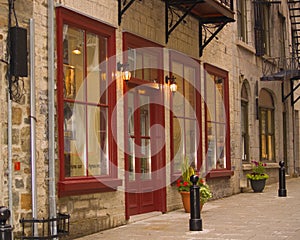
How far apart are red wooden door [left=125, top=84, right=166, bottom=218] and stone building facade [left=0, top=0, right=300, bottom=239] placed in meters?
0.03

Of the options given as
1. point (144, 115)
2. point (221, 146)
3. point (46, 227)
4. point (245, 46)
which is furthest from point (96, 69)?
point (245, 46)

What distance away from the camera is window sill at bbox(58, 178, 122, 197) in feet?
32.0

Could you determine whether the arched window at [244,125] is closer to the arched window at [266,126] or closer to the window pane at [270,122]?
the arched window at [266,126]

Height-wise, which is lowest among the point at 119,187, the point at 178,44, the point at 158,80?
the point at 119,187

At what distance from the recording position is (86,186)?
33.9 feet

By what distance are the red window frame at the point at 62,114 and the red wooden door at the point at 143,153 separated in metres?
0.58

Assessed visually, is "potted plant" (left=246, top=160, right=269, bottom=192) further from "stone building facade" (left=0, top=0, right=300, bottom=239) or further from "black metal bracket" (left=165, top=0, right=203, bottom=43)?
"black metal bracket" (left=165, top=0, right=203, bottom=43)

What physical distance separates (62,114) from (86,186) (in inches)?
47.6

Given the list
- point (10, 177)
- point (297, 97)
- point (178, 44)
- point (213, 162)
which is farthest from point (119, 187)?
point (297, 97)

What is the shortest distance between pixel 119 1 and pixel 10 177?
4.23 meters

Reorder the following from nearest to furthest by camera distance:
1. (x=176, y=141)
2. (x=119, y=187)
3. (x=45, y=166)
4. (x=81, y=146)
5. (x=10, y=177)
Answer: (x=10, y=177), (x=45, y=166), (x=81, y=146), (x=119, y=187), (x=176, y=141)

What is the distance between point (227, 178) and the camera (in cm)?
1736

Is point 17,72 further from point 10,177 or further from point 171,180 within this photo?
point 171,180

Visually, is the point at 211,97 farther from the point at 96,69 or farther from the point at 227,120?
the point at 96,69
